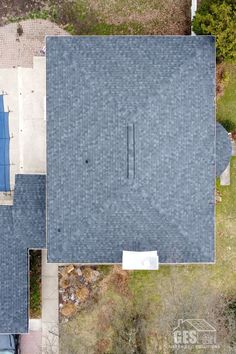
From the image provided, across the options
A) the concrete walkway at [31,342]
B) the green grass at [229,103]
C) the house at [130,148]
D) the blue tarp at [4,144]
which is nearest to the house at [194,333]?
the house at [130,148]

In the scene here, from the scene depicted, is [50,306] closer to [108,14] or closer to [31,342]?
[31,342]

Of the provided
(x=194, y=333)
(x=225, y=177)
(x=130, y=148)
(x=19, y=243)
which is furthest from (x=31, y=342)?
(x=225, y=177)

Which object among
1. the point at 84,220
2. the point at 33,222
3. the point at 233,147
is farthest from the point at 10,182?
the point at 233,147

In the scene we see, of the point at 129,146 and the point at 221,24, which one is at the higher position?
the point at 221,24

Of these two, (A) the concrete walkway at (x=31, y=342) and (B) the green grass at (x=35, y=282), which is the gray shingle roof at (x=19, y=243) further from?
(A) the concrete walkway at (x=31, y=342)

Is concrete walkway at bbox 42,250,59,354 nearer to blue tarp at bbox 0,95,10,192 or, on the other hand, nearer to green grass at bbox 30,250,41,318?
green grass at bbox 30,250,41,318

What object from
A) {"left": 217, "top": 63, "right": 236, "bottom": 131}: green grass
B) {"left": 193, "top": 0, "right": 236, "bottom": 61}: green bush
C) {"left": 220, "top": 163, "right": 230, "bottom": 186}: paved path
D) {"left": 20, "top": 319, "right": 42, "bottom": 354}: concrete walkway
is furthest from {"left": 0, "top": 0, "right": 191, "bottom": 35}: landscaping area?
{"left": 20, "top": 319, "right": 42, "bottom": 354}: concrete walkway

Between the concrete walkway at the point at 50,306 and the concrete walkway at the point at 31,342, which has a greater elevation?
the concrete walkway at the point at 50,306
